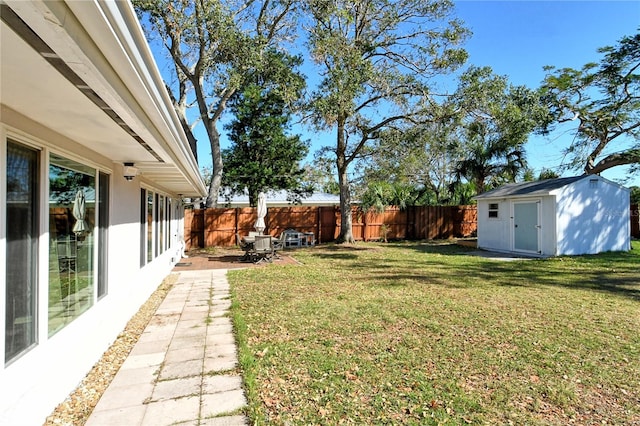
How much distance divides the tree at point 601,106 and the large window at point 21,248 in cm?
2095

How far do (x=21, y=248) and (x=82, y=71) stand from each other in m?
1.53

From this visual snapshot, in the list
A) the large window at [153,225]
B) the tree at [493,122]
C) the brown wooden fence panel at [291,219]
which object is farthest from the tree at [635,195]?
the large window at [153,225]

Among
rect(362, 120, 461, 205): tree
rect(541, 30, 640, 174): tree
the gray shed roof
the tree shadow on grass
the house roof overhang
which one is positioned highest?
rect(541, 30, 640, 174): tree

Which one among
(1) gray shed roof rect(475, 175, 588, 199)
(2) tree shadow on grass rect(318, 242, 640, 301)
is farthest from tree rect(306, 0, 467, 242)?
(2) tree shadow on grass rect(318, 242, 640, 301)

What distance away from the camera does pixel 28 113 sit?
233cm

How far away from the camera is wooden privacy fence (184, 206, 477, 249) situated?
1526 centimetres

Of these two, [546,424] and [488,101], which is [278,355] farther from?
[488,101]

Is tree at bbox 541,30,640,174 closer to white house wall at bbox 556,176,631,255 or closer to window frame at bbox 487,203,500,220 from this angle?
white house wall at bbox 556,176,631,255

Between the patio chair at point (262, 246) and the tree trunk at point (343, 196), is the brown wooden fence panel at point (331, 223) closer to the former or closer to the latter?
the tree trunk at point (343, 196)

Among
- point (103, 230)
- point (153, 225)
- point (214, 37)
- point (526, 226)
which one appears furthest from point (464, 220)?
point (103, 230)

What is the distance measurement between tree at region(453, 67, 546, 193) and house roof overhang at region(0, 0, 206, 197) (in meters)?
11.3

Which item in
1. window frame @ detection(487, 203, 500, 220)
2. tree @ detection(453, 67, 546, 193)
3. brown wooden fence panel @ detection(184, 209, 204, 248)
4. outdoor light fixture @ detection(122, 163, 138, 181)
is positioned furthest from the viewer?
brown wooden fence panel @ detection(184, 209, 204, 248)

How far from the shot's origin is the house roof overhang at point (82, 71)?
4.11 feet

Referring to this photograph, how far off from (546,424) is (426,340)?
5.39 feet
